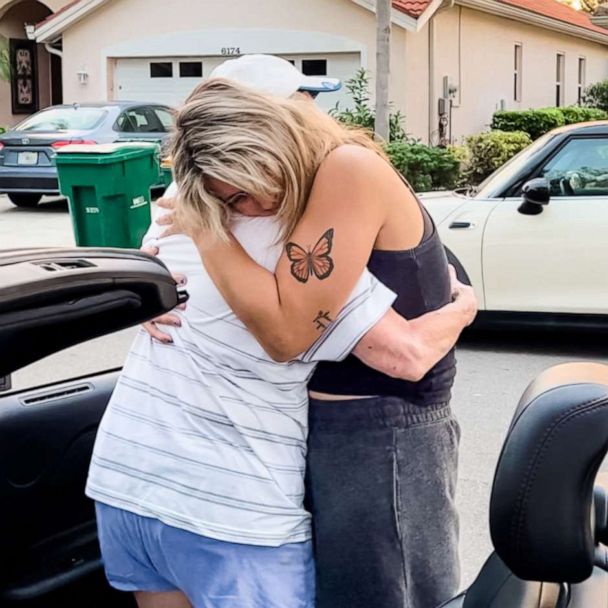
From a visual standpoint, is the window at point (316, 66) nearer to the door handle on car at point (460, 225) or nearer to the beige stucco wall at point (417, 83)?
the beige stucco wall at point (417, 83)

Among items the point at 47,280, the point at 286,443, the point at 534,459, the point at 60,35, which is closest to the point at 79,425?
the point at 286,443

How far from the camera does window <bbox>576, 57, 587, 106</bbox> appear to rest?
93.8 feet

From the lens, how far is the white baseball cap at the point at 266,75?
6.39 feet

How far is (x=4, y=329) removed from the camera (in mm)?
1375

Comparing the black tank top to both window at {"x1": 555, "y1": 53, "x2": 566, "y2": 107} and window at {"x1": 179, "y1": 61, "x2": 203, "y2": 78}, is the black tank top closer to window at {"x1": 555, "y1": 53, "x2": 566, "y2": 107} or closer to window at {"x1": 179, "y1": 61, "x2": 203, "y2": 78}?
window at {"x1": 179, "y1": 61, "x2": 203, "y2": 78}

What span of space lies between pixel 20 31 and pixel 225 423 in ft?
86.6

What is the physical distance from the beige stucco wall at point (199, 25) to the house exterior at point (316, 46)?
2cm

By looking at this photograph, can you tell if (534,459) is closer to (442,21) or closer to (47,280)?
(47,280)

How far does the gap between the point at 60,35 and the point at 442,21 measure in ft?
25.5

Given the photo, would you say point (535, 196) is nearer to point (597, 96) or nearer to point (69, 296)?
point (69, 296)

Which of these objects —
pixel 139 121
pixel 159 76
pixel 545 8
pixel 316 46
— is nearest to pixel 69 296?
pixel 139 121

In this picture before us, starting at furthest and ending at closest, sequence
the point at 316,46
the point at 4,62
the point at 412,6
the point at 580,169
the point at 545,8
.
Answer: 1. the point at 545,8
2. the point at 4,62
3. the point at 316,46
4. the point at 412,6
5. the point at 580,169

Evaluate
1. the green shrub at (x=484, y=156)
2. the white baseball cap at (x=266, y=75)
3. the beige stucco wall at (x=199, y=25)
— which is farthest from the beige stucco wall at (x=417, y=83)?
the white baseball cap at (x=266, y=75)

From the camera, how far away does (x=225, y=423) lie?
1.89m
